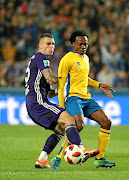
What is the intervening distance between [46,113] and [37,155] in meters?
2.54

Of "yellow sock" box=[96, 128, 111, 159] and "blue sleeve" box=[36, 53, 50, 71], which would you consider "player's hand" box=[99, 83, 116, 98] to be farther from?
"blue sleeve" box=[36, 53, 50, 71]

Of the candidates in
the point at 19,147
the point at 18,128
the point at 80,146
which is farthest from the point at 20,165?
the point at 18,128

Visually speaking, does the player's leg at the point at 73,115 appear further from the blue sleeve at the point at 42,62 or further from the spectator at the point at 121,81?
the spectator at the point at 121,81

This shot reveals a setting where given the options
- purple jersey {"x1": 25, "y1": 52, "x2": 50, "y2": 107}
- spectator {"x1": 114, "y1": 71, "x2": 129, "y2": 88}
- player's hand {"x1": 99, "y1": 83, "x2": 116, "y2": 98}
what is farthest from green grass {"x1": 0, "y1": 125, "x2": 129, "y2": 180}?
spectator {"x1": 114, "y1": 71, "x2": 129, "y2": 88}

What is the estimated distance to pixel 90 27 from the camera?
1725 centimetres

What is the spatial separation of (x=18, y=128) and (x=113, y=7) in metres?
6.53

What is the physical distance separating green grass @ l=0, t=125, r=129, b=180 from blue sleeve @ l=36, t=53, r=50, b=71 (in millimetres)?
1411

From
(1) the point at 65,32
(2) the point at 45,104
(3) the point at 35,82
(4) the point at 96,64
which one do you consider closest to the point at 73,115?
(2) the point at 45,104

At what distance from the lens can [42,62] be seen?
6555 mm

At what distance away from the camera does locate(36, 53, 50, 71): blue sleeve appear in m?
6.52

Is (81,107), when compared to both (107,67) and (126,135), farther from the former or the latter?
(107,67)

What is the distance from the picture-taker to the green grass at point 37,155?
5988 mm

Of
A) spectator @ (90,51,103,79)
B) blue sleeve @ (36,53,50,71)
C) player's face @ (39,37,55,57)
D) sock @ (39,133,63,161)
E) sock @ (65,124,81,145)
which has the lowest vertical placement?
sock @ (39,133,63,161)

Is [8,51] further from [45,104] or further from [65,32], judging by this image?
[45,104]
